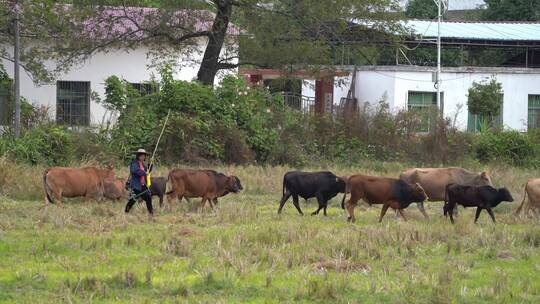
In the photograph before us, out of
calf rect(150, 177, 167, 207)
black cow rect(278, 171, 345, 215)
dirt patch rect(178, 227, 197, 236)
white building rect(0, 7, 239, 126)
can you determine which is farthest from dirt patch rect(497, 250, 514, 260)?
white building rect(0, 7, 239, 126)

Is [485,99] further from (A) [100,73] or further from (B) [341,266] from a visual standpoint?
(B) [341,266]

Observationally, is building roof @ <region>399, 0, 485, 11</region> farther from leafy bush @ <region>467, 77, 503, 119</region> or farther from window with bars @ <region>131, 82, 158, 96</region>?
window with bars @ <region>131, 82, 158, 96</region>

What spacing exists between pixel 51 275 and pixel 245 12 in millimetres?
19029

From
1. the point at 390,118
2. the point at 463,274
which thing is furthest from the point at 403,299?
the point at 390,118

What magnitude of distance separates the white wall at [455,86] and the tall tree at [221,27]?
1278 cm

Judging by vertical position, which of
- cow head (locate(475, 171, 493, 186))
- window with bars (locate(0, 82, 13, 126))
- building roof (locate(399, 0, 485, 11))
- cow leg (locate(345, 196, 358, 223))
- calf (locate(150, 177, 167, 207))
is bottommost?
cow leg (locate(345, 196, 358, 223))

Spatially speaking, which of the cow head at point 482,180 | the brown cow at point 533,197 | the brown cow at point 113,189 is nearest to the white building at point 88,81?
the brown cow at point 113,189

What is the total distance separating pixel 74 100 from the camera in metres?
35.5

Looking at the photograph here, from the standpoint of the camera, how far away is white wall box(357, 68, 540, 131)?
1738 inches

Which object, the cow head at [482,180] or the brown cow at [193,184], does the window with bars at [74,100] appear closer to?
the brown cow at [193,184]

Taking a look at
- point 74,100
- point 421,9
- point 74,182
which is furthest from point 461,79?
point 74,182

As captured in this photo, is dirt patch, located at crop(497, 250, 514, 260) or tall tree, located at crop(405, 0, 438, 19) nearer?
dirt patch, located at crop(497, 250, 514, 260)

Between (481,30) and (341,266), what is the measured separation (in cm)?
3688

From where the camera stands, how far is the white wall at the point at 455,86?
44.2 m
